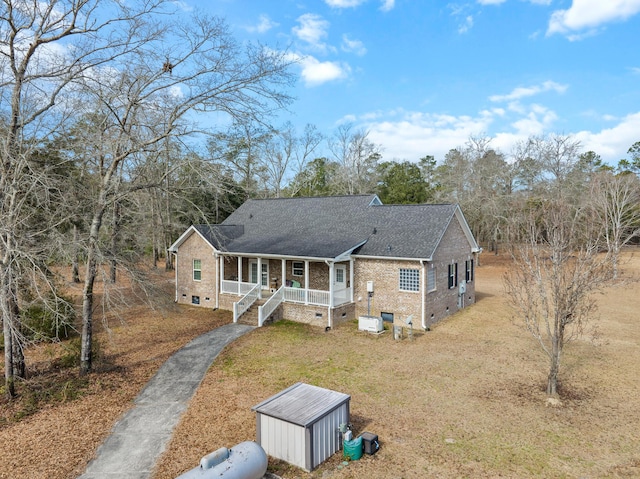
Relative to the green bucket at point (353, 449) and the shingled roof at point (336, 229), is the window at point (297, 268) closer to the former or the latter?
the shingled roof at point (336, 229)

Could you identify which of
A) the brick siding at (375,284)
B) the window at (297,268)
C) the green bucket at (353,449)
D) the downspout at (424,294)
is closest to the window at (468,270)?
the brick siding at (375,284)

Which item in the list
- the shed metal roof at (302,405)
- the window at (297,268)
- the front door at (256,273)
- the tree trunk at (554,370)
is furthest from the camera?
the front door at (256,273)

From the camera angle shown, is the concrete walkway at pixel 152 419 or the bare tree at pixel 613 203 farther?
the bare tree at pixel 613 203

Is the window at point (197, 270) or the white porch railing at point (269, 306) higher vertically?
the window at point (197, 270)

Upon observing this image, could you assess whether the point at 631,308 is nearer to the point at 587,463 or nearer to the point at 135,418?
the point at 587,463

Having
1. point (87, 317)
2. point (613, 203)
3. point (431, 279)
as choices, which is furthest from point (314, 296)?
point (613, 203)

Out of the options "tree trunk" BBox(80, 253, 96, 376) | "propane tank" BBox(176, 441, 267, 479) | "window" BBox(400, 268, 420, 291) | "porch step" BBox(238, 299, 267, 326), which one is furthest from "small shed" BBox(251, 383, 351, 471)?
"porch step" BBox(238, 299, 267, 326)

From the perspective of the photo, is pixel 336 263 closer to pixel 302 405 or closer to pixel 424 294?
pixel 424 294
